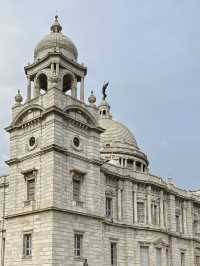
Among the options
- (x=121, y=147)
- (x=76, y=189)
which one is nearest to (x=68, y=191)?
(x=76, y=189)

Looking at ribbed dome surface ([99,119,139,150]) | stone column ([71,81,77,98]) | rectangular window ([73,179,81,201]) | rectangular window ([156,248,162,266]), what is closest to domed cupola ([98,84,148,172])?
ribbed dome surface ([99,119,139,150])

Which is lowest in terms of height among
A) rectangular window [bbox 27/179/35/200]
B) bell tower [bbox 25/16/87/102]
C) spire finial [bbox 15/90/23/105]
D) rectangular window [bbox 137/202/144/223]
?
rectangular window [bbox 137/202/144/223]

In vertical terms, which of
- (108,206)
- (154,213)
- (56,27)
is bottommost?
(154,213)

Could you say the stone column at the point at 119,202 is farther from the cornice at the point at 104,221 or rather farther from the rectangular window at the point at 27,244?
the rectangular window at the point at 27,244

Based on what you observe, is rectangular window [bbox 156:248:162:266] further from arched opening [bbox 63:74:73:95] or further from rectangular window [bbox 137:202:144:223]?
arched opening [bbox 63:74:73:95]

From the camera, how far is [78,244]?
3800 centimetres

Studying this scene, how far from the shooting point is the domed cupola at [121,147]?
63.5 metres

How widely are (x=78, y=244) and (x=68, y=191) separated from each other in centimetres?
443

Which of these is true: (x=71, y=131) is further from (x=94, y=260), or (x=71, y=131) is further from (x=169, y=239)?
(x=169, y=239)

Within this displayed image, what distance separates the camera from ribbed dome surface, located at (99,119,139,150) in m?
65.4

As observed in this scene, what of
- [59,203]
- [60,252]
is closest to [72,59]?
[59,203]

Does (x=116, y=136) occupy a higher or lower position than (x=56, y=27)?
lower

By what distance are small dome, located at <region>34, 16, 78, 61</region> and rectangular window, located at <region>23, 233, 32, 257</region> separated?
1648 cm

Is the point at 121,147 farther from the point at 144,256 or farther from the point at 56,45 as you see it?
the point at 56,45
